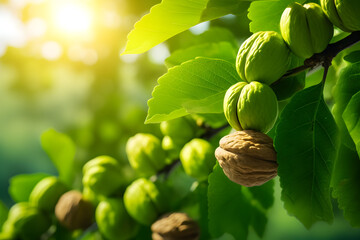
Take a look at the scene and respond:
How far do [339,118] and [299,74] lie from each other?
0.10 metres

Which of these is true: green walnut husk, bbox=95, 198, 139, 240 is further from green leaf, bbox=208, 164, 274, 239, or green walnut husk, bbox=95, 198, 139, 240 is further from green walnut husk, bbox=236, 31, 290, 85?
green walnut husk, bbox=236, 31, 290, 85

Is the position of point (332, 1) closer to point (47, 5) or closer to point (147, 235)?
point (147, 235)

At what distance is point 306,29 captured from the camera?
59 centimetres

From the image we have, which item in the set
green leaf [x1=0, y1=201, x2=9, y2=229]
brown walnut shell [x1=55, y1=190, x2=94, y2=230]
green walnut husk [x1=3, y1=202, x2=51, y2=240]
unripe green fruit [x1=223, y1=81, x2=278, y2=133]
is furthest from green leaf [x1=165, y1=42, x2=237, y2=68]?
green leaf [x1=0, y1=201, x2=9, y2=229]

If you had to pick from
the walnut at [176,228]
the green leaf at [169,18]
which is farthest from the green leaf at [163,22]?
the walnut at [176,228]

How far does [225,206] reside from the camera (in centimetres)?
87

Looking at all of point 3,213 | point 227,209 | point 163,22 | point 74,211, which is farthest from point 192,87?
point 3,213

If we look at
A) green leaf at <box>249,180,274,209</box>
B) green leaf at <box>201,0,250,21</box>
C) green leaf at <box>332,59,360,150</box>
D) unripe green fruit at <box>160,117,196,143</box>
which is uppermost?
green leaf at <box>201,0,250,21</box>

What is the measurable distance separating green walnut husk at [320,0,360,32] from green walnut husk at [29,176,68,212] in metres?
0.91

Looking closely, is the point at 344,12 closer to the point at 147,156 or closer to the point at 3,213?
the point at 147,156

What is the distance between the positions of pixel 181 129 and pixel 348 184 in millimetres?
441

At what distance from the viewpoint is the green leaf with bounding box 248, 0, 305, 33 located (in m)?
0.68

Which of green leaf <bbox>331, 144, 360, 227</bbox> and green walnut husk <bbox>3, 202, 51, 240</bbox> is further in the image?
green walnut husk <bbox>3, 202, 51, 240</bbox>

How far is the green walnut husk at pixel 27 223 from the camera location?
1171 mm
